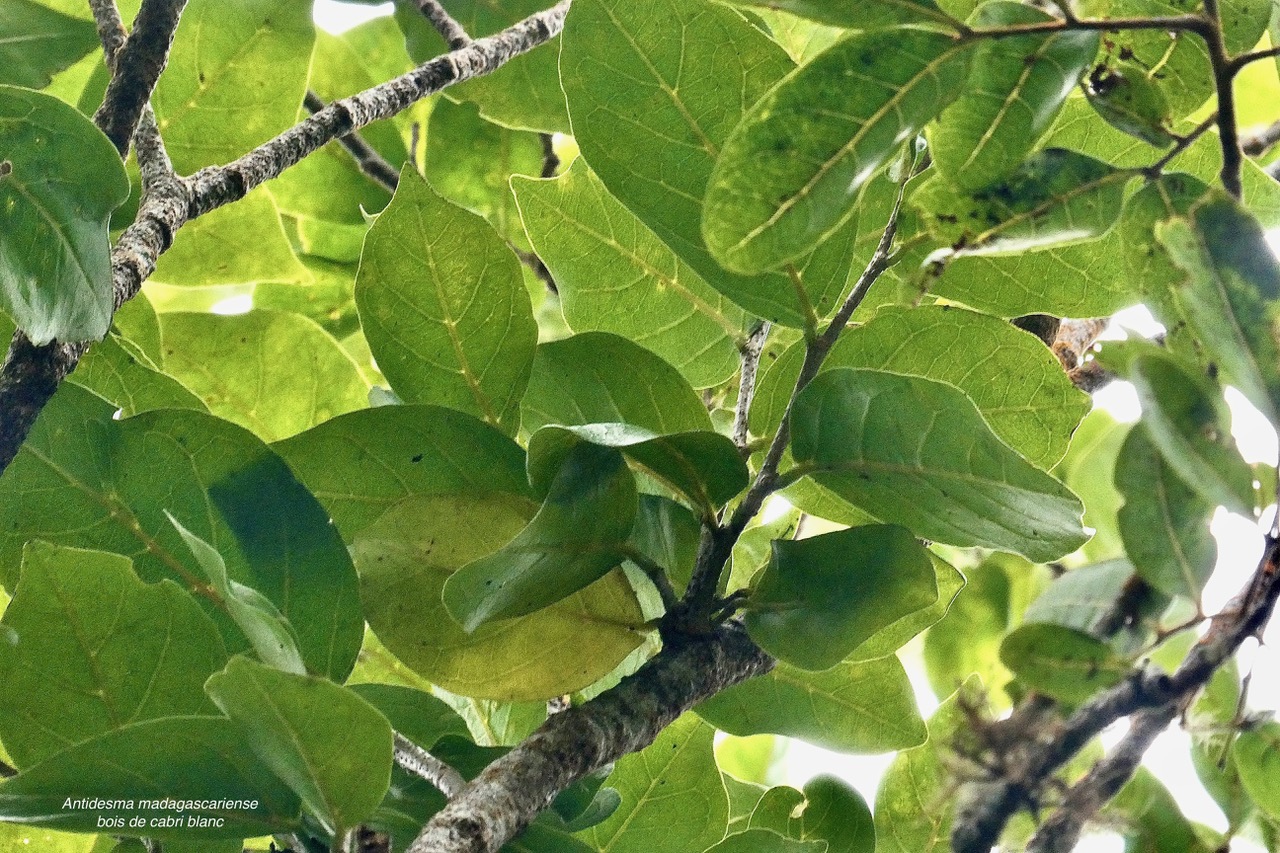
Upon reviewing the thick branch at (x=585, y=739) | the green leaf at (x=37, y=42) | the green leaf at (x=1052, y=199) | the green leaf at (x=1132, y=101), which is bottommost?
the thick branch at (x=585, y=739)

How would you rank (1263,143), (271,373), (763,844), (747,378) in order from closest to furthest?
1. (763,844)
2. (747,378)
3. (271,373)
4. (1263,143)

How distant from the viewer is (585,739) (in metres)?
0.52

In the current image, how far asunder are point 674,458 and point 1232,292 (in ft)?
0.83

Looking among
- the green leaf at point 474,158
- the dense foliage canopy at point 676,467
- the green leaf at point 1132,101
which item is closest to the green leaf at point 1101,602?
the dense foliage canopy at point 676,467

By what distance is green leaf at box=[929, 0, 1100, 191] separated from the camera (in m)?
0.49

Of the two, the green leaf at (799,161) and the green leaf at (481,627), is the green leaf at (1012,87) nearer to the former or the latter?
the green leaf at (799,161)

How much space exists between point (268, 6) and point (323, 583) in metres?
0.56

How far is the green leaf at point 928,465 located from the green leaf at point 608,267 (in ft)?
0.72

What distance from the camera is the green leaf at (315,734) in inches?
17.8

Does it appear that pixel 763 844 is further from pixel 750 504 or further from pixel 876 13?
pixel 876 13

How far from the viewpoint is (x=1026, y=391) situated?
0.65 m

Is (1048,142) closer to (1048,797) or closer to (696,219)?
(696,219)

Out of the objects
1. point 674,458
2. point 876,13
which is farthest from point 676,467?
point 876,13

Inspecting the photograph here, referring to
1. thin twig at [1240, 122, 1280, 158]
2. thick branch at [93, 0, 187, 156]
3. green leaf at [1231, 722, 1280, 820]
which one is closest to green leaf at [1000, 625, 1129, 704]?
green leaf at [1231, 722, 1280, 820]
